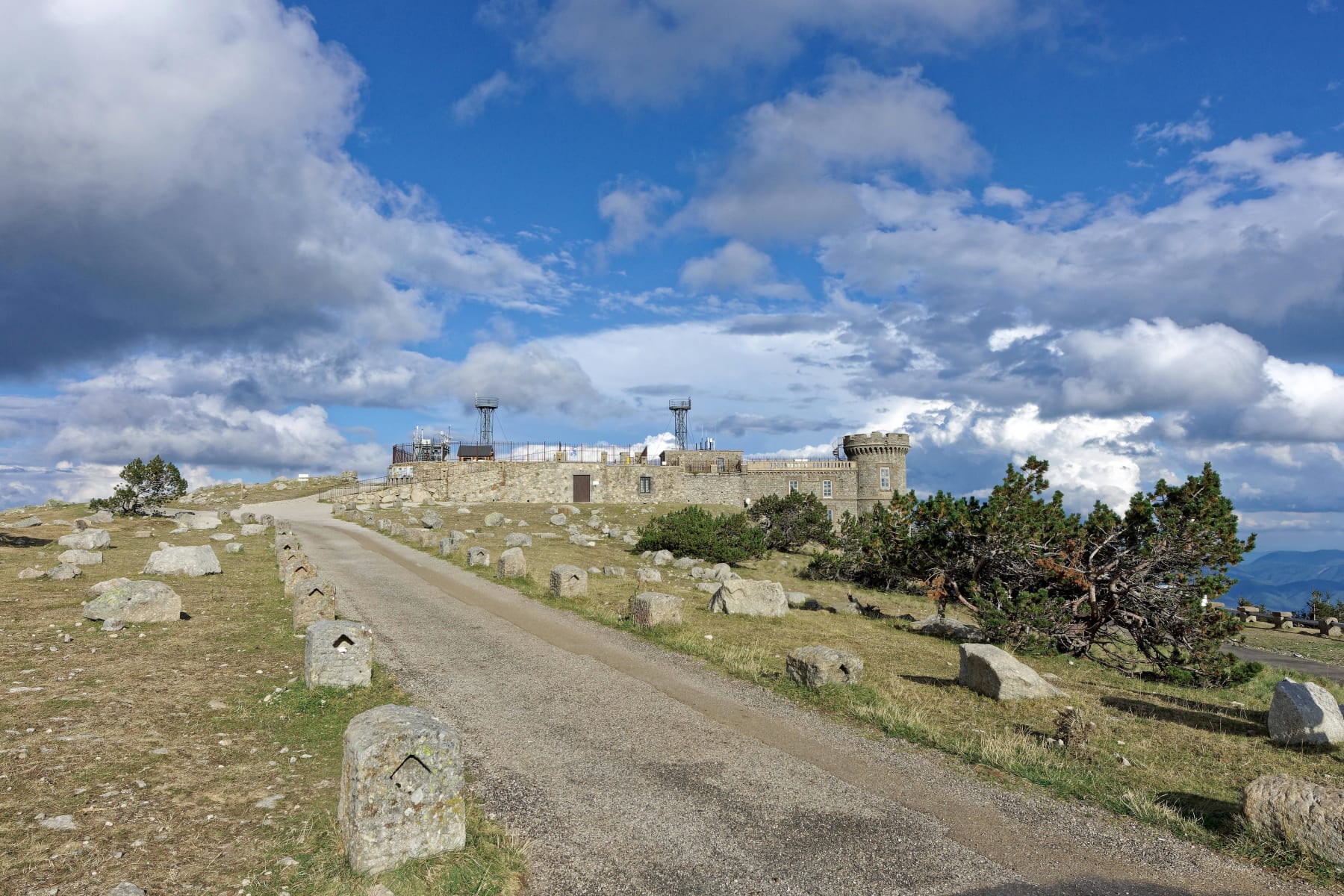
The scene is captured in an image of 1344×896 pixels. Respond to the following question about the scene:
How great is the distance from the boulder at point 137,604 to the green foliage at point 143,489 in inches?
1261

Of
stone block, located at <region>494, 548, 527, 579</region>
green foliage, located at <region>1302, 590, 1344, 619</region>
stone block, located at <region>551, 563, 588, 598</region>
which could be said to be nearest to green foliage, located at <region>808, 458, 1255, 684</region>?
stone block, located at <region>551, 563, 588, 598</region>

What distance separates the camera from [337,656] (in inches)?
423

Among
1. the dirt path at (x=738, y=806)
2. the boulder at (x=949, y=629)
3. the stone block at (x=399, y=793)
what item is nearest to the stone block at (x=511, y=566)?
the dirt path at (x=738, y=806)

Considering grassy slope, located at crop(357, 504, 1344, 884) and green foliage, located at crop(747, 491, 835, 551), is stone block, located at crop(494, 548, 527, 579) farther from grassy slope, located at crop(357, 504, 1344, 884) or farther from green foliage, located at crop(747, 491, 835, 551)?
green foliage, located at crop(747, 491, 835, 551)

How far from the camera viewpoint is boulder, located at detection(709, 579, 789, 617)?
19.5 meters

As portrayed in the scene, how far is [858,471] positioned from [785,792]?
236ft

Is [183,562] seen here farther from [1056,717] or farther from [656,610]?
[1056,717]

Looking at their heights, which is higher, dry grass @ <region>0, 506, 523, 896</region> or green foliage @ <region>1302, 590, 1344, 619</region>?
dry grass @ <region>0, 506, 523, 896</region>

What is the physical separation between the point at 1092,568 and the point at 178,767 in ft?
66.1

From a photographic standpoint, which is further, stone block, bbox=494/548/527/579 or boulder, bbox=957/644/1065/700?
stone block, bbox=494/548/527/579

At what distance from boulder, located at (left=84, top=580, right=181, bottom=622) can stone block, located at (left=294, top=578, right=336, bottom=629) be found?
8.50 ft

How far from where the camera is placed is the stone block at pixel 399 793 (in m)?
5.61

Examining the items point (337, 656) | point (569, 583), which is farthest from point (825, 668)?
point (569, 583)

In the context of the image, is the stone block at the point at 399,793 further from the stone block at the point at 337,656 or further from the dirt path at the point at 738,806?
the stone block at the point at 337,656
